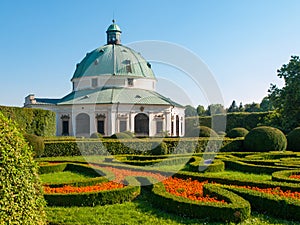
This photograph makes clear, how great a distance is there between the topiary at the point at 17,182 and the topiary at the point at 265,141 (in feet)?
60.4

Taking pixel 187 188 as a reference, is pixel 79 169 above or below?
below

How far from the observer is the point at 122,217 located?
7.69 metres

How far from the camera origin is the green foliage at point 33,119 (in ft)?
80.5

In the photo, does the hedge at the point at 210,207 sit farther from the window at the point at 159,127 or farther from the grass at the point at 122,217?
the window at the point at 159,127

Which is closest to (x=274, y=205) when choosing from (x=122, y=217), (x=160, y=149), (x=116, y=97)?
(x=122, y=217)

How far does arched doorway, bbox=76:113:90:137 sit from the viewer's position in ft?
148

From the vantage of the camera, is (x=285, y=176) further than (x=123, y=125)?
No

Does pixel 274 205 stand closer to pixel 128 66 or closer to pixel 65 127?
pixel 65 127

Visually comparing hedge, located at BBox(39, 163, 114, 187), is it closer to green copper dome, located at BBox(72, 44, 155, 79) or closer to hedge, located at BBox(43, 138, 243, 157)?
hedge, located at BBox(43, 138, 243, 157)

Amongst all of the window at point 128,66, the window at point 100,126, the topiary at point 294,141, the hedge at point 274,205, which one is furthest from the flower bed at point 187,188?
the window at point 128,66

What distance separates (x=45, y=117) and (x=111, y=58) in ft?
73.6

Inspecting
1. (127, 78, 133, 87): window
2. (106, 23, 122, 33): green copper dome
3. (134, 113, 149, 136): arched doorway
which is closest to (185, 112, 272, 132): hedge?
(134, 113, 149, 136): arched doorway

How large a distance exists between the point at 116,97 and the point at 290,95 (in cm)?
2118

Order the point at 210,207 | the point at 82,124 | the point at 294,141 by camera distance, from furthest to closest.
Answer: the point at 82,124 → the point at 294,141 → the point at 210,207
